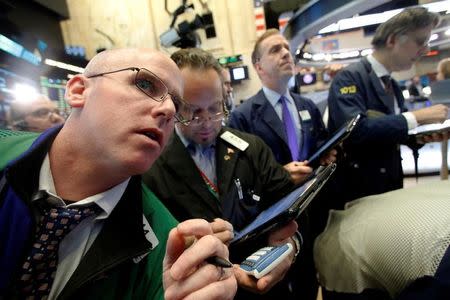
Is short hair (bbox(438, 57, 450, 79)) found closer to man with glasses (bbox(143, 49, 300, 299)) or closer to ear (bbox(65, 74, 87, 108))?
man with glasses (bbox(143, 49, 300, 299))

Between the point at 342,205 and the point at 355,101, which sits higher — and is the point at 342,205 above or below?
below

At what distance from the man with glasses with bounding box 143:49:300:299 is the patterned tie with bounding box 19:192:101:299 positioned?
37cm

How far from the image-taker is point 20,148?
3.12ft

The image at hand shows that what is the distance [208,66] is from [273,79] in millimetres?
850

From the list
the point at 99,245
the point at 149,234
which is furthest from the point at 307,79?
the point at 99,245

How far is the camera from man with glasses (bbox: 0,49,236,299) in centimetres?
75

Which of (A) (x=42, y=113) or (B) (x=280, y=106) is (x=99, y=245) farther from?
(A) (x=42, y=113)

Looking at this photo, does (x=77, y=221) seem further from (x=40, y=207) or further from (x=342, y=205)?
(x=342, y=205)

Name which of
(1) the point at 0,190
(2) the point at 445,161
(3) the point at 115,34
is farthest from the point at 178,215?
(3) the point at 115,34

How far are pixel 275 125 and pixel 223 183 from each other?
78 centimetres

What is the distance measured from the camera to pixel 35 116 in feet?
8.07

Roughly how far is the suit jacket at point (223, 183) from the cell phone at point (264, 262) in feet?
1.19

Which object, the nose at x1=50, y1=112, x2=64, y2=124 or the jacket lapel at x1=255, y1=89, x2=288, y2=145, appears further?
the nose at x1=50, y1=112, x2=64, y2=124

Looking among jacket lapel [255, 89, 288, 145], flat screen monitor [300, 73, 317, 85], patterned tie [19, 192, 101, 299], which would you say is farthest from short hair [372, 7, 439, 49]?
flat screen monitor [300, 73, 317, 85]
